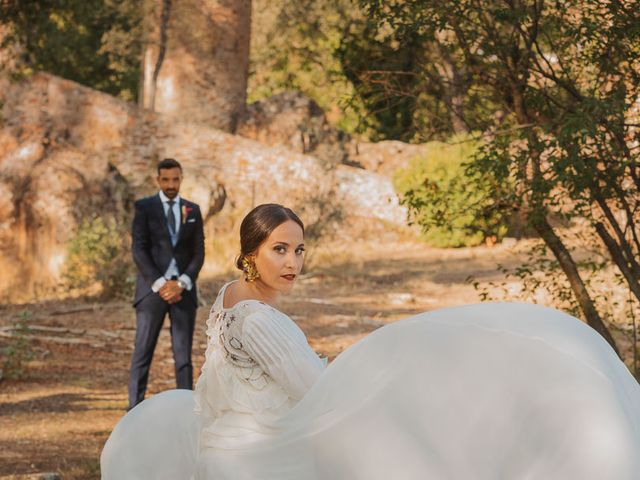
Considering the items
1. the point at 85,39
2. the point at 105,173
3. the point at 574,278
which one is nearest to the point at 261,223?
the point at 574,278

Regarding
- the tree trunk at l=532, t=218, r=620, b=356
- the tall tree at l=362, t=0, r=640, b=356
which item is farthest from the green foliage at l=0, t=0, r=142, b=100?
the tree trunk at l=532, t=218, r=620, b=356

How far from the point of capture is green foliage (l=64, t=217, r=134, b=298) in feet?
56.7

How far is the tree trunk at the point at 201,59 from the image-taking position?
2536 cm

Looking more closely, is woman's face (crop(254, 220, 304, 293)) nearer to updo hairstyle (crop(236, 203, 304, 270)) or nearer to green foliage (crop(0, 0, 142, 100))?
updo hairstyle (crop(236, 203, 304, 270))

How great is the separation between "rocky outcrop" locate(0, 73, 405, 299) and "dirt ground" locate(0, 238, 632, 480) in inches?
55.5

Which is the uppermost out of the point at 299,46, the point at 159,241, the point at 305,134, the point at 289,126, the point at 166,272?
the point at 299,46

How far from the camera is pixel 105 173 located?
2053 cm

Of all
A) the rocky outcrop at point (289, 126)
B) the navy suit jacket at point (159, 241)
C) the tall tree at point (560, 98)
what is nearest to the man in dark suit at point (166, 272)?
the navy suit jacket at point (159, 241)

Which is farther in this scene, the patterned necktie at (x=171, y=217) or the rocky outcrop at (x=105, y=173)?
the rocky outcrop at (x=105, y=173)

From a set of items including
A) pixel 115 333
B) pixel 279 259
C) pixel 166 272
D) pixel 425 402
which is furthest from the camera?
pixel 115 333

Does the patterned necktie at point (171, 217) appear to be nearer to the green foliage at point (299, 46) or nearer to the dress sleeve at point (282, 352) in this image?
the dress sleeve at point (282, 352)

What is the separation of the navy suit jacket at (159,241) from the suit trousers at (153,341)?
102 millimetres

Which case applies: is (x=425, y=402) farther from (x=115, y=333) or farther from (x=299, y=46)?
(x=299, y=46)

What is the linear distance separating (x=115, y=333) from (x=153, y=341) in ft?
18.4
